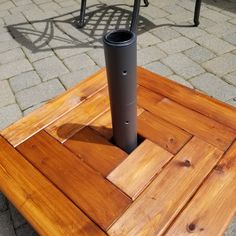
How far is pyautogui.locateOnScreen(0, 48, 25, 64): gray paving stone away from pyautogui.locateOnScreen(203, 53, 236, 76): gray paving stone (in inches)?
70.3

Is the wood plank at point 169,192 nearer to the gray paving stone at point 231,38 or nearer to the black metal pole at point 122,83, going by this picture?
the black metal pole at point 122,83

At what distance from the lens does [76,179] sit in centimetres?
114

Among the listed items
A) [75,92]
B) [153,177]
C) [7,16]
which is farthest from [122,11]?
[153,177]

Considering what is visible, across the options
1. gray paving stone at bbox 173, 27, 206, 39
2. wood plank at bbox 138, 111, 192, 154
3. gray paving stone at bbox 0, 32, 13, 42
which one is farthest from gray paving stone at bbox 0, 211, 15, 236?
gray paving stone at bbox 173, 27, 206, 39

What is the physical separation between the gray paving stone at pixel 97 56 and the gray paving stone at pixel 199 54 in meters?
0.81

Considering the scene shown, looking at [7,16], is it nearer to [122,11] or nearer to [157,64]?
[122,11]

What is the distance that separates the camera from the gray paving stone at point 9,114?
2.17m

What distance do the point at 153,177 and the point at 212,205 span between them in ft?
0.77

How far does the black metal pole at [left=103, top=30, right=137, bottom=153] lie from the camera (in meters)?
0.96

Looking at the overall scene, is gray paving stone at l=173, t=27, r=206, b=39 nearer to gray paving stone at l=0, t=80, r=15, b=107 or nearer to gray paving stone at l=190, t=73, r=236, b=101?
gray paving stone at l=190, t=73, r=236, b=101

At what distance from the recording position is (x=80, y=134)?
4.34 feet

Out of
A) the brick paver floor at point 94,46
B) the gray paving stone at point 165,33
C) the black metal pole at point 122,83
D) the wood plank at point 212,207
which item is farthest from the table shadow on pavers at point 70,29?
the wood plank at point 212,207

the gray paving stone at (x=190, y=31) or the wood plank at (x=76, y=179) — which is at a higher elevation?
the wood plank at (x=76, y=179)

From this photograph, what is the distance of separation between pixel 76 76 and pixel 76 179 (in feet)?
5.18
